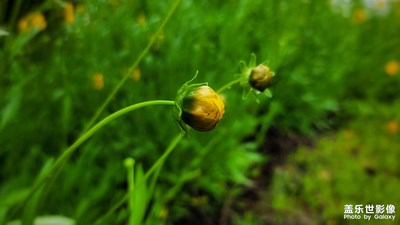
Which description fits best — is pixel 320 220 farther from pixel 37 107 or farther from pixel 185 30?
pixel 37 107

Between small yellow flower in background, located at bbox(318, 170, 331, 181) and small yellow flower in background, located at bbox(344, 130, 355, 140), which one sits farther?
small yellow flower in background, located at bbox(344, 130, 355, 140)

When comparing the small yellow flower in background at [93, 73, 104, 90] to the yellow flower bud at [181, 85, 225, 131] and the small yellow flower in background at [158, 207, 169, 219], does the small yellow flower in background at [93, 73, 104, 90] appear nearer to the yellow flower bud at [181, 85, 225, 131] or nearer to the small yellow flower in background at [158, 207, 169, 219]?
the small yellow flower in background at [158, 207, 169, 219]

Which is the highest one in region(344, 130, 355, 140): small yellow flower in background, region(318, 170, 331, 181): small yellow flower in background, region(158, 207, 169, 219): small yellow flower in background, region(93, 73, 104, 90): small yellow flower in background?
region(93, 73, 104, 90): small yellow flower in background

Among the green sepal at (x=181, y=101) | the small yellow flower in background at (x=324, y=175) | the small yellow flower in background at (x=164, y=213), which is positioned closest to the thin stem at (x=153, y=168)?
the green sepal at (x=181, y=101)

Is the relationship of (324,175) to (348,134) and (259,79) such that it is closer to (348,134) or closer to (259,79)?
(348,134)

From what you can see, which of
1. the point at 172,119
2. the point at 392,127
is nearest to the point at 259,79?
the point at 172,119

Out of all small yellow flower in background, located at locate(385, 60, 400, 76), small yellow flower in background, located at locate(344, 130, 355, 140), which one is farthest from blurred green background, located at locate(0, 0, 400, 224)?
small yellow flower in background, located at locate(385, 60, 400, 76)

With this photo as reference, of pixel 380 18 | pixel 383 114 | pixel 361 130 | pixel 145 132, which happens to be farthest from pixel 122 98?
pixel 380 18
